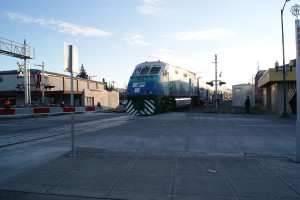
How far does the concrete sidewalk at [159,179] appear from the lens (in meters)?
4.05

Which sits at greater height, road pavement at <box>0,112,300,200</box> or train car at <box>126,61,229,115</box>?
train car at <box>126,61,229,115</box>

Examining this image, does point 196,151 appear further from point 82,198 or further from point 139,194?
point 82,198

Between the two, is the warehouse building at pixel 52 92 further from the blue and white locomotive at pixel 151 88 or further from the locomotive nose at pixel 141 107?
the locomotive nose at pixel 141 107

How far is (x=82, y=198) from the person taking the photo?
3967 millimetres

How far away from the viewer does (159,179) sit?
4.72 metres

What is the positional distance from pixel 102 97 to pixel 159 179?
132ft

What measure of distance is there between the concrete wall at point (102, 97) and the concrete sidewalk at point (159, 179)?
33.2m

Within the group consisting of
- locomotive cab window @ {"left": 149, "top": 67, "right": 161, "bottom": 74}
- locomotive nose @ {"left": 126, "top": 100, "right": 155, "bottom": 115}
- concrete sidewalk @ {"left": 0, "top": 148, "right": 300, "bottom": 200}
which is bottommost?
concrete sidewalk @ {"left": 0, "top": 148, "right": 300, "bottom": 200}

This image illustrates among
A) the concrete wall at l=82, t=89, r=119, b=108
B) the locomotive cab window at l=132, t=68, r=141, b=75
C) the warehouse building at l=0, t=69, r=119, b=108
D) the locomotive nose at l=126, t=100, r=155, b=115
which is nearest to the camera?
the locomotive nose at l=126, t=100, r=155, b=115

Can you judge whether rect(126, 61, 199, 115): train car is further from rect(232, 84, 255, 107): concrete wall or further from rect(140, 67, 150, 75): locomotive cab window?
rect(232, 84, 255, 107): concrete wall

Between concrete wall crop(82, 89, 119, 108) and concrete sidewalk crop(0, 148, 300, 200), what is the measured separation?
3318cm

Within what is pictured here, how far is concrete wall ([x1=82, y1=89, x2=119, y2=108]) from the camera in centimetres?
3895

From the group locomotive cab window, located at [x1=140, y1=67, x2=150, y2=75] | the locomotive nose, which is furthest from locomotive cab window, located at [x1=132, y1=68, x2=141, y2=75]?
the locomotive nose

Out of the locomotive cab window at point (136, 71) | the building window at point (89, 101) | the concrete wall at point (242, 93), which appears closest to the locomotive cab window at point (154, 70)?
the locomotive cab window at point (136, 71)
